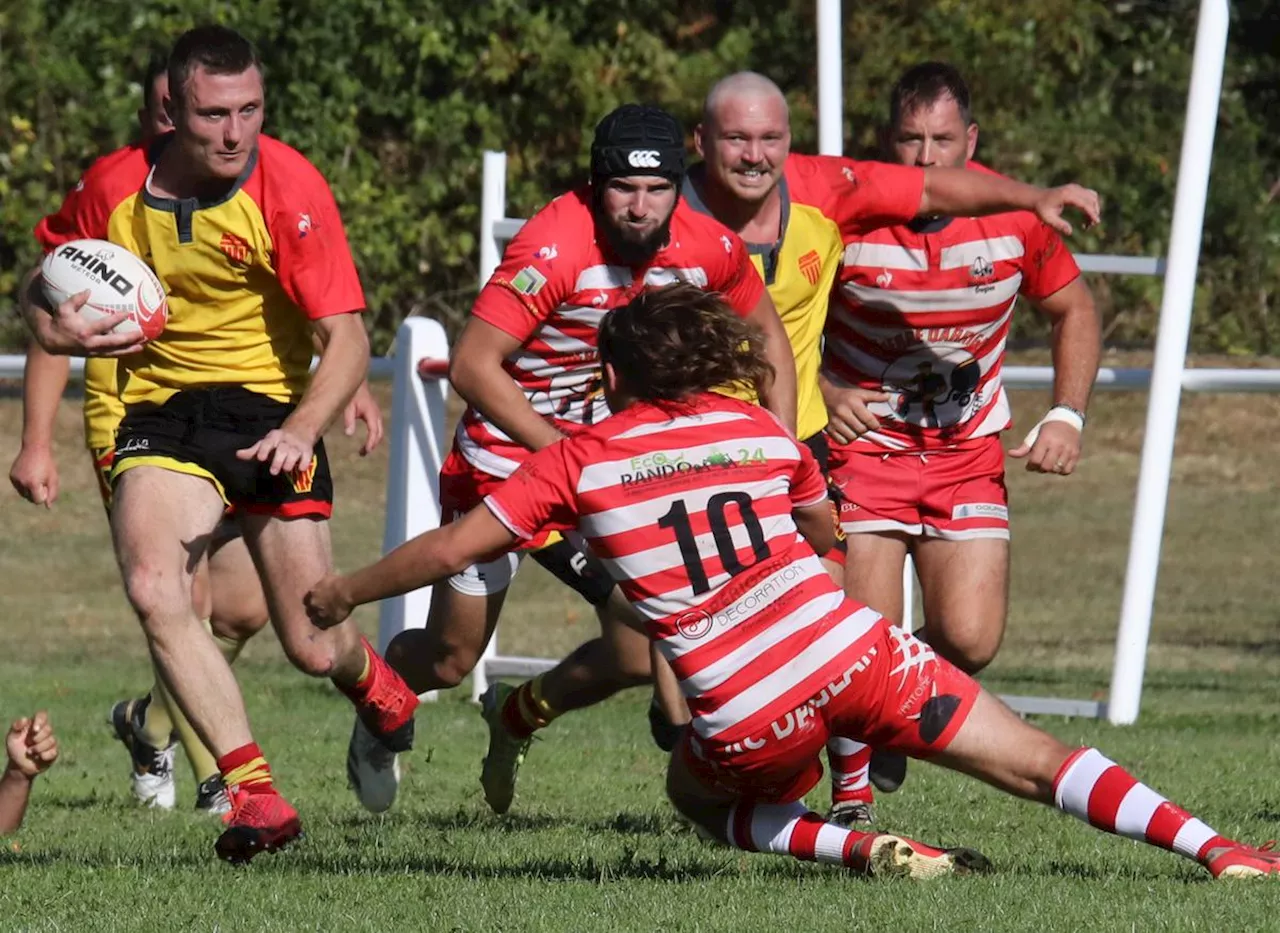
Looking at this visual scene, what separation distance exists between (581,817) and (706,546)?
2.31m

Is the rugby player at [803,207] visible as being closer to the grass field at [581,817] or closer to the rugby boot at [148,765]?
the grass field at [581,817]

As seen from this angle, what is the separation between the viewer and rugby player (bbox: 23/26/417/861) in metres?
6.18

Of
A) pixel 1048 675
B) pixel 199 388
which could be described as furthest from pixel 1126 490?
pixel 199 388

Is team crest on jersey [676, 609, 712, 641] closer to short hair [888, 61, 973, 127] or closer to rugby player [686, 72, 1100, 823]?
rugby player [686, 72, 1100, 823]

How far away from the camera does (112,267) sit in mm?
6293

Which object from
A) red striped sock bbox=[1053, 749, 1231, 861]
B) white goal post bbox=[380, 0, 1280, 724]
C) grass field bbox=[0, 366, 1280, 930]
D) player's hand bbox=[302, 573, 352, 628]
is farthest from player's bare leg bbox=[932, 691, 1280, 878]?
white goal post bbox=[380, 0, 1280, 724]

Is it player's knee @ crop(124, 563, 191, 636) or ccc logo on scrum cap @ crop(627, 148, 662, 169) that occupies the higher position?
ccc logo on scrum cap @ crop(627, 148, 662, 169)

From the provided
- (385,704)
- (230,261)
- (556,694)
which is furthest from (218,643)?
(230,261)

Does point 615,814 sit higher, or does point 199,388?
point 199,388

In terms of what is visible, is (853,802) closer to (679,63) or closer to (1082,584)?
(1082,584)

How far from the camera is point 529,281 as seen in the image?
6438 millimetres

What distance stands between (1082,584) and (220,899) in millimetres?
11867

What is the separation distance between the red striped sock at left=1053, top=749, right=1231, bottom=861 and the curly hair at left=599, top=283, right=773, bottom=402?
46.7 inches

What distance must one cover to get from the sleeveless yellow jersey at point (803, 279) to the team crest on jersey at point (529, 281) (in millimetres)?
713
